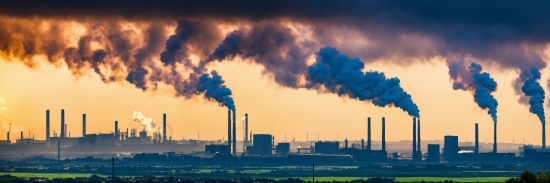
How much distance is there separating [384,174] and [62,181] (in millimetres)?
51971

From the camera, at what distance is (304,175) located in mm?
195375

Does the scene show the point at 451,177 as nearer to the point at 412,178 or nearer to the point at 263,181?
the point at 412,178

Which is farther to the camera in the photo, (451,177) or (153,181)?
(451,177)

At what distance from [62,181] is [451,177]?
55.5 m

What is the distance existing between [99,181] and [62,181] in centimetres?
502

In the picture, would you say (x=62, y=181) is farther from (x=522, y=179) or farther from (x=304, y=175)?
(x=522, y=179)

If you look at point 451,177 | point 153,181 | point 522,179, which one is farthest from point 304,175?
point 522,179

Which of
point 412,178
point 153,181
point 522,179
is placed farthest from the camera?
point 412,178

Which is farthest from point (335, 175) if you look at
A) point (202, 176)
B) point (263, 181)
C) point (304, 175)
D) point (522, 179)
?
point (522, 179)

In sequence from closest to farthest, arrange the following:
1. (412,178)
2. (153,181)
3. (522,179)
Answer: (522,179), (153,181), (412,178)

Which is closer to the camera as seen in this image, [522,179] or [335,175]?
[522,179]

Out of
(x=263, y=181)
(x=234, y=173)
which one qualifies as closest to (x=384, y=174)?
(x=234, y=173)

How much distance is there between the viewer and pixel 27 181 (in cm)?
16575

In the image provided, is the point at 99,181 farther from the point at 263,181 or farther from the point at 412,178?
the point at 412,178
